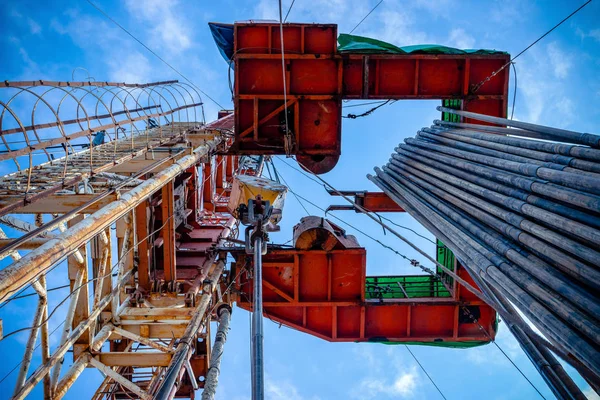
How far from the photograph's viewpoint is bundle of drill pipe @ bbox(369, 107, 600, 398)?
3.12 m

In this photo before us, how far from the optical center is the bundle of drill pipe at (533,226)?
10.2 feet

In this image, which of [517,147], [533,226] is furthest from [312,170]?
[533,226]

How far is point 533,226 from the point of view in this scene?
159 inches

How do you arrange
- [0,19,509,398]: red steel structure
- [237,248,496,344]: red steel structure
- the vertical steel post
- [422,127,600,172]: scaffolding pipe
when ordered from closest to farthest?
the vertical steel post, [422,127,600,172]: scaffolding pipe, [0,19,509,398]: red steel structure, [237,248,496,344]: red steel structure

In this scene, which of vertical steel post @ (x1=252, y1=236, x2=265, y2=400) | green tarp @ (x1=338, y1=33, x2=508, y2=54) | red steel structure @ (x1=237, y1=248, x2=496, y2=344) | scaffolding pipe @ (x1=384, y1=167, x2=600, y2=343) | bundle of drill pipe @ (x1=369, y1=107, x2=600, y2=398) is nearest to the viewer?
vertical steel post @ (x1=252, y1=236, x2=265, y2=400)

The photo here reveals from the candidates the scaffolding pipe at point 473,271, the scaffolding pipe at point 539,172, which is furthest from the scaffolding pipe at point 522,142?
the scaffolding pipe at point 473,271

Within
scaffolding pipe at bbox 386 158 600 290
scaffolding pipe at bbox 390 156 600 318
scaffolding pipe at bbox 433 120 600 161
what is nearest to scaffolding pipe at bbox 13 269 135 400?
scaffolding pipe at bbox 390 156 600 318

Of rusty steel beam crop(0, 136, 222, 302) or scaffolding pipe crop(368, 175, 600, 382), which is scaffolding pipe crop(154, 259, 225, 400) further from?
scaffolding pipe crop(368, 175, 600, 382)

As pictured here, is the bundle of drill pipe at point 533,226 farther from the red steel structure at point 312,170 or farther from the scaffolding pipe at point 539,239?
the red steel structure at point 312,170

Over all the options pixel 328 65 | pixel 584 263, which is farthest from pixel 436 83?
pixel 584 263

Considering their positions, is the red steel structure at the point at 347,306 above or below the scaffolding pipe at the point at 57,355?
below

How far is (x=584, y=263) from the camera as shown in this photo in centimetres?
324

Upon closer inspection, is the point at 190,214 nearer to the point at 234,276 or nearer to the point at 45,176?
the point at 234,276

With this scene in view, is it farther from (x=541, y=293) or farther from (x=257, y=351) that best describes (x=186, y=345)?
(x=541, y=293)
